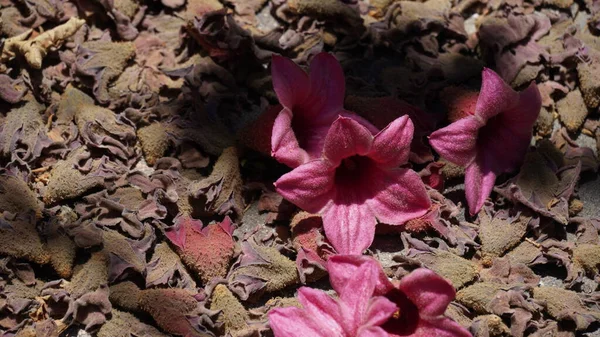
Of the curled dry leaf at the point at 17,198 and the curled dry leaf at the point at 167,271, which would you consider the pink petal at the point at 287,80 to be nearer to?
the curled dry leaf at the point at 167,271

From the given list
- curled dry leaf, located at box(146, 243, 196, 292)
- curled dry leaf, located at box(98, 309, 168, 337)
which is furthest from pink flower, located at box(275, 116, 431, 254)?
curled dry leaf, located at box(98, 309, 168, 337)

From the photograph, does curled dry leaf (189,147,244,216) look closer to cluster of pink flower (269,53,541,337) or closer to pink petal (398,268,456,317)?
cluster of pink flower (269,53,541,337)

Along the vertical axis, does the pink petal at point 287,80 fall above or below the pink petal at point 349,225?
above

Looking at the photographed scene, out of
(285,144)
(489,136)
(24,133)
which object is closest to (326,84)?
(285,144)

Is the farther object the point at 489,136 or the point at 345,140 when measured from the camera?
the point at 489,136

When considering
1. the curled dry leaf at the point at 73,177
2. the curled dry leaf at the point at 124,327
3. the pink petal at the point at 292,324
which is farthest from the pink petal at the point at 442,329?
the curled dry leaf at the point at 73,177

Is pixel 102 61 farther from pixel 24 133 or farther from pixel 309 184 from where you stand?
pixel 309 184
